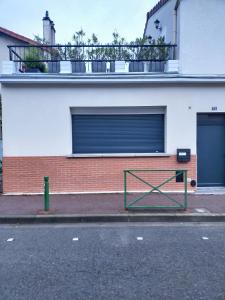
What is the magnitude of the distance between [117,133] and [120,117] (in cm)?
49

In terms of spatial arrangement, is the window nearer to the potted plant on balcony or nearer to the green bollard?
the potted plant on balcony

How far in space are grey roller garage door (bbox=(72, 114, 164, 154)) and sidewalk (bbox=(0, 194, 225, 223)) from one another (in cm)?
148

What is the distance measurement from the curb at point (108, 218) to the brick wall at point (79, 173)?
8.00ft

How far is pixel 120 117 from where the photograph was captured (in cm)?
948

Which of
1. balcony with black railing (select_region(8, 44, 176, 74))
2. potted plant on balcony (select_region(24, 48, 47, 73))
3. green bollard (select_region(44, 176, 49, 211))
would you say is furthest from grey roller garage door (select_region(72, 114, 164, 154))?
green bollard (select_region(44, 176, 49, 211))

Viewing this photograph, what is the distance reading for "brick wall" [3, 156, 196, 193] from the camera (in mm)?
9156

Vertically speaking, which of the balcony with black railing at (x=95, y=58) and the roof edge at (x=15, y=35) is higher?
the roof edge at (x=15, y=35)

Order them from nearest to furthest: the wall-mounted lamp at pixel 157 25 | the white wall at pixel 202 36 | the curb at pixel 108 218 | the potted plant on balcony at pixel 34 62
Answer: the curb at pixel 108 218 < the white wall at pixel 202 36 < the potted plant on balcony at pixel 34 62 < the wall-mounted lamp at pixel 157 25

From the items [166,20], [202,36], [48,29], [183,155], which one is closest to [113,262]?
[183,155]

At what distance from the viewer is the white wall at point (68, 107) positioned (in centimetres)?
909

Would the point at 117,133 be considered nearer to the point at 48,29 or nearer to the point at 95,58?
the point at 95,58

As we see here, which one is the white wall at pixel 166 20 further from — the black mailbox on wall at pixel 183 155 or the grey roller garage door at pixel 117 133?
the black mailbox on wall at pixel 183 155

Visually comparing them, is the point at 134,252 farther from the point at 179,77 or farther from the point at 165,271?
the point at 179,77

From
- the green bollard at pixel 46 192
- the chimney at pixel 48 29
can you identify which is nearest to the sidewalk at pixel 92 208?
the green bollard at pixel 46 192
